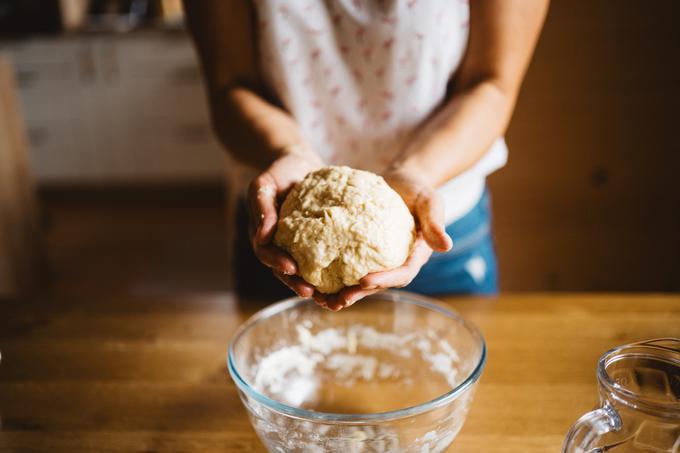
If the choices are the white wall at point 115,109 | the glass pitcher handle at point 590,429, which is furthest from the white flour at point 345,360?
the white wall at point 115,109

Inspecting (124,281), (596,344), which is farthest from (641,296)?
(124,281)

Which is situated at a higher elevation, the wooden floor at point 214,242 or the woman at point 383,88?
the woman at point 383,88

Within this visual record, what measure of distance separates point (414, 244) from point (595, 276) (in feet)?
5.44

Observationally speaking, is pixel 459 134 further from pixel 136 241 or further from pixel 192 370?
pixel 136 241

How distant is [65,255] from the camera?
3039mm

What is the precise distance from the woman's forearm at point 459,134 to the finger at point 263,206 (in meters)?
0.20

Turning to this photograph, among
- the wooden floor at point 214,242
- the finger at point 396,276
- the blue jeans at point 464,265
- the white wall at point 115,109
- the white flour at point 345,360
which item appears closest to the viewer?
the finger at point 396,276

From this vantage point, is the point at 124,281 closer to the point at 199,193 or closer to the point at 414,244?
the point at 199,193

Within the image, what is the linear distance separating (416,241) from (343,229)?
0.10 meters

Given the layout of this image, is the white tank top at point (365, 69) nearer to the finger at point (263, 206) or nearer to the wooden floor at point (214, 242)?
the finger at point (263, 206)

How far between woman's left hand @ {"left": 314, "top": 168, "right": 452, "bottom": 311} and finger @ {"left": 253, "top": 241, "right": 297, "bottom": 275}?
0.05m

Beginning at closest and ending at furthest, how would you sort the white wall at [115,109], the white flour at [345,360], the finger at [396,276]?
the finger at [396,276] → the white flour at [345,360] → the white wall at [115,109]

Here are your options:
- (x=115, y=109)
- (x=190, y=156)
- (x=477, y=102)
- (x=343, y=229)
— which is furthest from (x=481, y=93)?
(x=115, y=109)

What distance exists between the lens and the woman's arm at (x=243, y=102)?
83cm
